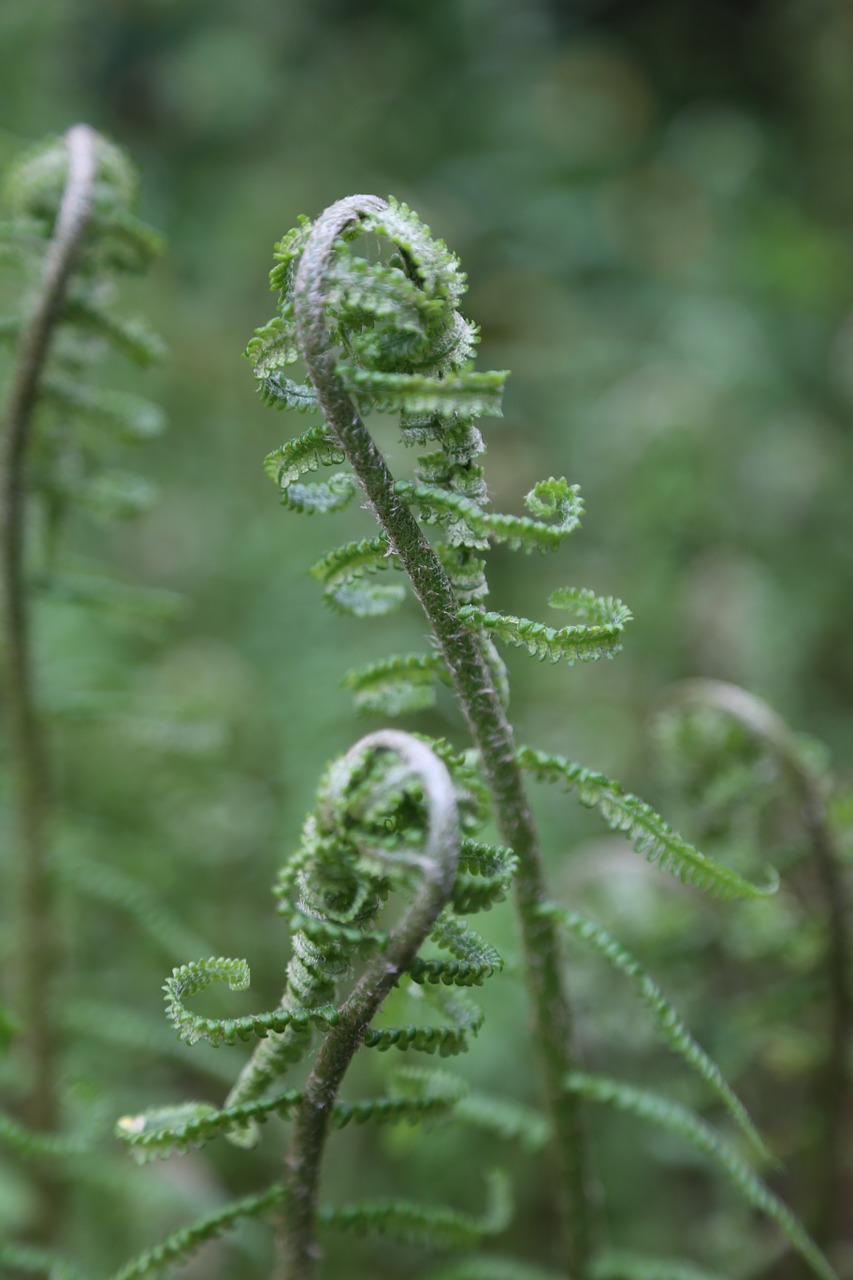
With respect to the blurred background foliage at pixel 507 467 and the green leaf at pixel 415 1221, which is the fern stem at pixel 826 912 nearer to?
the blurred background foliage at pixel 507 467

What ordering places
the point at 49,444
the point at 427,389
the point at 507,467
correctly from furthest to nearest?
the point at 507,467, the point at 49,444, the point at 427,389

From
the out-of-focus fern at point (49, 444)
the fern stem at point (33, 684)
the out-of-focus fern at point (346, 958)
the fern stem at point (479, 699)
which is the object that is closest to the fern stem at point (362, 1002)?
the out-of-focus fern at point (346, 958)

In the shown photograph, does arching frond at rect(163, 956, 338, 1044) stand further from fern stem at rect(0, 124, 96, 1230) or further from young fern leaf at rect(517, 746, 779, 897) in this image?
fern stem at rect(0, 124, 96, 1230)

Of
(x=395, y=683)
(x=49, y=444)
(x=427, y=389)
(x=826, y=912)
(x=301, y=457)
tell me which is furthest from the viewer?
(x=49, y=444)

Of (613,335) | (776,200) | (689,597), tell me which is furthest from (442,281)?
(776,200)

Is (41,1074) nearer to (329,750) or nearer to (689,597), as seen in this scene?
(329,750)

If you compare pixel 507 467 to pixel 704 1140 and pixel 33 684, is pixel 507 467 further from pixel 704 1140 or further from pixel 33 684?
pixel 704 1140

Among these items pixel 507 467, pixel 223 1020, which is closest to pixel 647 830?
pixel 223 1020
